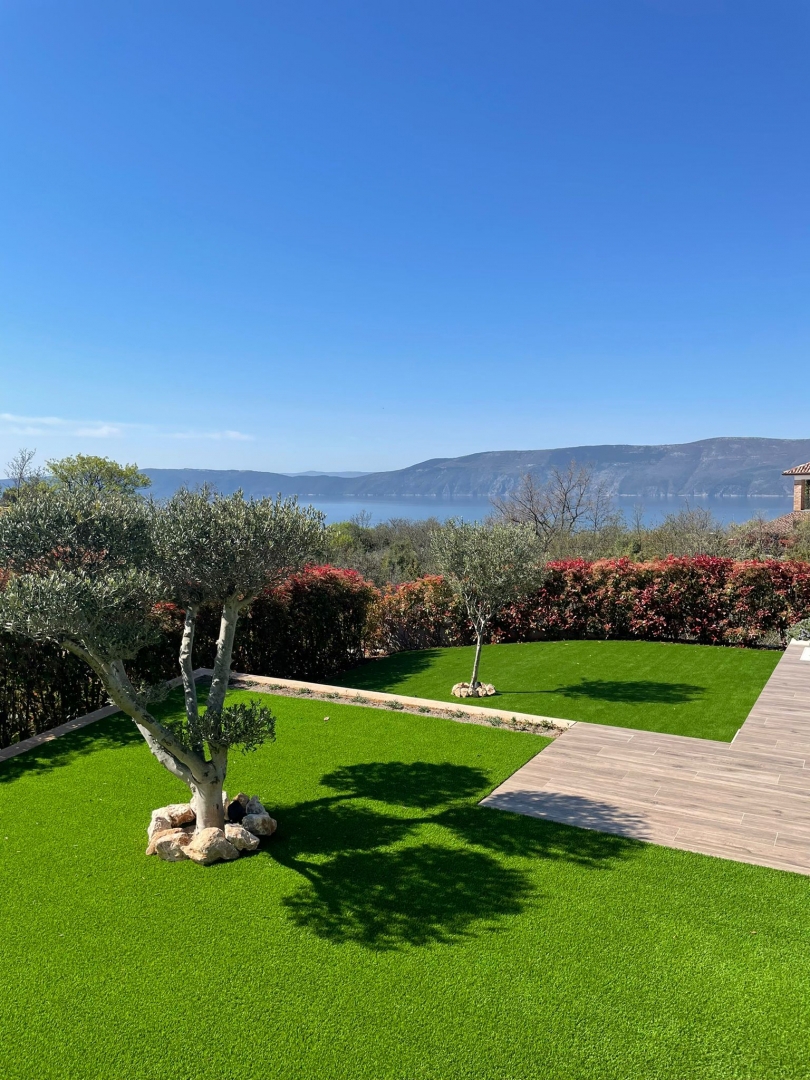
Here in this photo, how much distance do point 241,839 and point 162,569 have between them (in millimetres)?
2279

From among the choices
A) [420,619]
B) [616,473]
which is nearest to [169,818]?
[420,619]

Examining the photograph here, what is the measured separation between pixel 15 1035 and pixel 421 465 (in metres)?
167

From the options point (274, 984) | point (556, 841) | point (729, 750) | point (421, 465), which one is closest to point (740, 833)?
point (556, 841)

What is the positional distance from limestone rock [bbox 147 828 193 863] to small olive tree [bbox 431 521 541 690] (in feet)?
18.9

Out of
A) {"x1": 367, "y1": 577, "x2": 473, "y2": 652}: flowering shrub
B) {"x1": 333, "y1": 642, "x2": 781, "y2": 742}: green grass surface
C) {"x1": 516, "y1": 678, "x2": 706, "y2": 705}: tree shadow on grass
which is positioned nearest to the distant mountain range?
{"x1": 367, "y1": 577, "x2": 473, "y2": 652}: flowering shrub

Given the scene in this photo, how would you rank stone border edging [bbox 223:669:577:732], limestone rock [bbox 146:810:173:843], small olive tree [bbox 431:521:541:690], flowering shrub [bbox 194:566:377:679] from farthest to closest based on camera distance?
flowering shrub [bbox 194:566:377:679] → small olive tree [bbox 431:521:541:690] → stone border edging [bbox 223:669:577:732] → limestone rock [bbox 146:810:173:843]

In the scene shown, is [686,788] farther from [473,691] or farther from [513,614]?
[513,614]

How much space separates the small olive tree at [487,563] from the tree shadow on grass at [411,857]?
393 centimetres

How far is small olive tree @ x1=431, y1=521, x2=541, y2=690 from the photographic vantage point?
1017cm

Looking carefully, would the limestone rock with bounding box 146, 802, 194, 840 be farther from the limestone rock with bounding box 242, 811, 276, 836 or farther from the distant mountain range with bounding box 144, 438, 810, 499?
the distant mountain range with bounding box 144, 438, 810, 499

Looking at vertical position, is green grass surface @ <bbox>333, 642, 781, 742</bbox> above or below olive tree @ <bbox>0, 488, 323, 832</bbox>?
below

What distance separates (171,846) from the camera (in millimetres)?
5145

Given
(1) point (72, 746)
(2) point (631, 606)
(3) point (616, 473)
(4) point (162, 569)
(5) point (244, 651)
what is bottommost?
(1) point (72, 746)

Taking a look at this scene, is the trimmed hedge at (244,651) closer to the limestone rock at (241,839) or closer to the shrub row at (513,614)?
the shrub row at (513,614)
